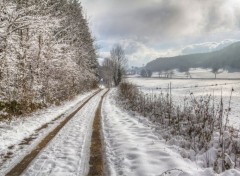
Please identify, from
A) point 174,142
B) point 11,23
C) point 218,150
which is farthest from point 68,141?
point 11,23

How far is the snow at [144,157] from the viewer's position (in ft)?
21.8

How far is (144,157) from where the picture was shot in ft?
26.5

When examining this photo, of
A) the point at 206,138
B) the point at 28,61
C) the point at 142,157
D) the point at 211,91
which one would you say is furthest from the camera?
the point at 211,91

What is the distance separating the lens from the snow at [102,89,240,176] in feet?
21.8

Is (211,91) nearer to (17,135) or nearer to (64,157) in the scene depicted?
(17,135)

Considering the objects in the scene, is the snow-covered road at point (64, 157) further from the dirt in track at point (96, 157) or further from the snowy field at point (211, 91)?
the snowy field at point (211, 91)

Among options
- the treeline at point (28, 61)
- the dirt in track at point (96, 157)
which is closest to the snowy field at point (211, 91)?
the dirt in track at point (96, 157)

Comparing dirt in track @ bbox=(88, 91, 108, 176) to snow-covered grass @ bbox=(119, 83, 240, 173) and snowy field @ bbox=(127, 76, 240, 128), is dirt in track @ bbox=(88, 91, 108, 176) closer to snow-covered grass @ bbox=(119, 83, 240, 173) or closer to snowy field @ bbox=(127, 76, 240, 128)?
snow-covered grass @ bbox=(119, 83, 240, 173)

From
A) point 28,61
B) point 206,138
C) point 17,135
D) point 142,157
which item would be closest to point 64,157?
point 142,157

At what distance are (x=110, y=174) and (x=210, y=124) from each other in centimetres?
443

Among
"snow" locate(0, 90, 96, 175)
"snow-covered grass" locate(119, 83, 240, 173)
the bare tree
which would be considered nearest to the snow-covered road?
"snow" locate(0, 90, 96, 175)

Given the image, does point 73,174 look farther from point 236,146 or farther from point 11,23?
point 11,23

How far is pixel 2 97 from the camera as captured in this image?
1750 cm

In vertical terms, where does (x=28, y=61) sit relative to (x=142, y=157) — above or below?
above
